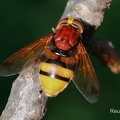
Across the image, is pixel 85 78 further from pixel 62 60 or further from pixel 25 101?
pixel 25 101

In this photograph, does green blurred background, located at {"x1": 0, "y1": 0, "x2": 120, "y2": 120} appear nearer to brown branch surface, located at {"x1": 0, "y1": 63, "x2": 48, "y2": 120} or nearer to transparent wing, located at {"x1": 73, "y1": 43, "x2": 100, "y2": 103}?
transparent wing, located at {"x1": 73, "y1": 43, "x2": 100, "y2": 103}

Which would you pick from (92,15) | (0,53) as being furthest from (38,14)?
(92,15)

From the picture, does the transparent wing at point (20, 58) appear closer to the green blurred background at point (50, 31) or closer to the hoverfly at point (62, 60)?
the hoverfly at point (62, 60)

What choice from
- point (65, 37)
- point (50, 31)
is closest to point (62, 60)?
point (65, 37)

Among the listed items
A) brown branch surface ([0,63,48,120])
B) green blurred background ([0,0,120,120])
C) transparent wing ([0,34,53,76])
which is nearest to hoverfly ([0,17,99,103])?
transparent wing ([0,34,53,76])

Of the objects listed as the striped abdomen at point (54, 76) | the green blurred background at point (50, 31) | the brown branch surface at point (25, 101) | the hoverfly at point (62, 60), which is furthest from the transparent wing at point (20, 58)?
the green blurred background at point (50, 31)

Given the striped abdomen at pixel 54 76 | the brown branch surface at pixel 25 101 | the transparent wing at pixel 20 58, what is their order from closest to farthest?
the brown branch surface at pixel 25 101, the striped abdomen at pixel 54 76, the transparent wing at pixel 20 58

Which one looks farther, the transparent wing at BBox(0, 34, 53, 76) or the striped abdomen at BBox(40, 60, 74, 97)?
the transparent wing at BBox(0, 34, 53, 76)
